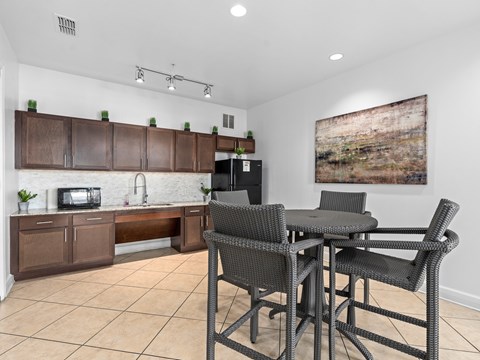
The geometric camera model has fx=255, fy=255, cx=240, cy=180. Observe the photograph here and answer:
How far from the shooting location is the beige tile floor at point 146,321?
6.06 ft

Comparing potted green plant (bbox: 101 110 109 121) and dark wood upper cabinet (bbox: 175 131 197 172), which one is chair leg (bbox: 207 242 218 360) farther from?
potted green plant (bbox: 101 110 109 121)

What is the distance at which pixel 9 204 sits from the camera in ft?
9.64

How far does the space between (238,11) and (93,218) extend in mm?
3076

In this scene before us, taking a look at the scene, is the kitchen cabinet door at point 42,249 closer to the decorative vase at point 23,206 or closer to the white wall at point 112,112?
the decorative vase at point 23,206

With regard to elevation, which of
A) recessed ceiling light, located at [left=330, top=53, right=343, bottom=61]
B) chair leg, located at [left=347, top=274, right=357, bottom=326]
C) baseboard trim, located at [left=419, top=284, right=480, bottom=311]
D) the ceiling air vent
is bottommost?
baseboard trim, located at [left=419, top=284, right=480, bottom=311]

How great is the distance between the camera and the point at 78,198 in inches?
143

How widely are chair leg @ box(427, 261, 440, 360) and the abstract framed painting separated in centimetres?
186

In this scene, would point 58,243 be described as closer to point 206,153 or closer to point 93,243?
point 93,243

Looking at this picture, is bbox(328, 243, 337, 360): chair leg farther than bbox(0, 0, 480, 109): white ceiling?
No

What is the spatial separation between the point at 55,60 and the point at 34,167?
145 cm

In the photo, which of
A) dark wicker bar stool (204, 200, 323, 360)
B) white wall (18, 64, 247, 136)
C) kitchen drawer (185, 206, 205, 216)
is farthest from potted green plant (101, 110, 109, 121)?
dark wicker bar stool (204, 200, 323, 360)

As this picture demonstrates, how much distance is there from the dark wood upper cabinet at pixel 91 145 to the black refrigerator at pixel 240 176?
1.95 metres

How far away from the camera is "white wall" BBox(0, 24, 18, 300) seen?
2629 mm

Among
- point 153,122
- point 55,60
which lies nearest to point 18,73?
point 55,60
